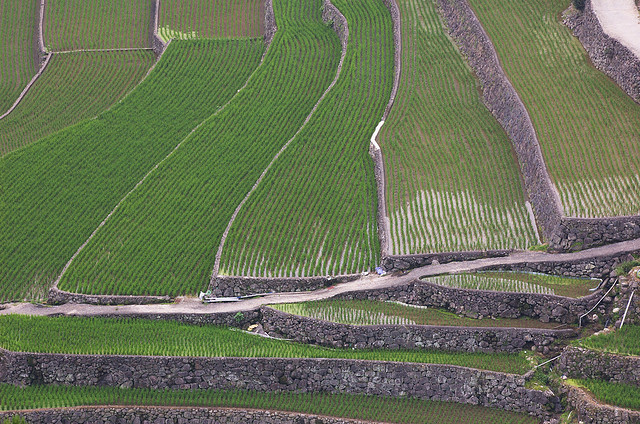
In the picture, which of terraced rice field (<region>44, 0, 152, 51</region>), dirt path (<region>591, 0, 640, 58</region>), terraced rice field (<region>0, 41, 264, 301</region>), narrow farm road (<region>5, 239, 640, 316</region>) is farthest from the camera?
terraced rice field (<region>44, 0, 152, 51</region>)

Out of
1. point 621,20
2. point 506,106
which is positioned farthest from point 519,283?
point 621,20

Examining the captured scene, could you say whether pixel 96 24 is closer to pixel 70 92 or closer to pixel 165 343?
pixel 70 92

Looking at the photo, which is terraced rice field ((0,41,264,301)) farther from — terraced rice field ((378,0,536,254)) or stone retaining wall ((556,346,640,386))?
stone retaining wall ((556,346,640,386))

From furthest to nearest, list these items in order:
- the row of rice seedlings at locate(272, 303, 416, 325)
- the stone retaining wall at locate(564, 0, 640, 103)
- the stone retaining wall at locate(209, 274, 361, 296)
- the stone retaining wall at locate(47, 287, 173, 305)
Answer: the stone retaining wall at locate(564, 0, 640, 103) < the stone retaining wall at locate(47, 287, 173, 305) < the stone retaining wall at locate(209, 274, 361, 296) < the row of rice seedlings at locate(272, 303, 416, 325)

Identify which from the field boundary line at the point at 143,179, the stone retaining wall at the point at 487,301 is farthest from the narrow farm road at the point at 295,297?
the field boundary line at the point at 143,179

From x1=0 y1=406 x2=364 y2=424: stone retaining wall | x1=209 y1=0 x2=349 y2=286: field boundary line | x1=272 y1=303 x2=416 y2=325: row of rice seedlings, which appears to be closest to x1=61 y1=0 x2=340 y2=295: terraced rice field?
x1=209 y1=0 x2=349 y2=286: field boundary line

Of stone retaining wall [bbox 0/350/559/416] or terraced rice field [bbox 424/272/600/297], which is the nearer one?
stone retaining wall [bbox 0/350/559/416]

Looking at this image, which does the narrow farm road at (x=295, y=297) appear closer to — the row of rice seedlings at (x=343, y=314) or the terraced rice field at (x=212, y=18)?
the row of rice seedlings at (x=343, y=314)
